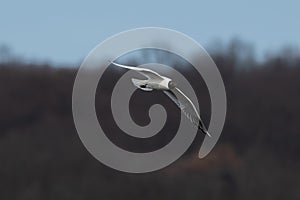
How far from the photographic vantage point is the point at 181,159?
26891mm

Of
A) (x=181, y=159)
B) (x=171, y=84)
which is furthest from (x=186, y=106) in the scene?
(x=181, y=159)

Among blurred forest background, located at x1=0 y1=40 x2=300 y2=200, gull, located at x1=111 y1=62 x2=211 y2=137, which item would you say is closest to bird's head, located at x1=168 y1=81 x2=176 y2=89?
gull, located at x1=111 y1=62 x2=211 y2=137

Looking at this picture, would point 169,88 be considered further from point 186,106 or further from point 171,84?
point 186,106

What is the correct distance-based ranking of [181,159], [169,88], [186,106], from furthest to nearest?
[181,159] < [186,106] < [169,88]

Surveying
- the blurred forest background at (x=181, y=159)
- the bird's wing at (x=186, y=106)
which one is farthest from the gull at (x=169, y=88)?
the blurred forest background at (x=181, y=159)

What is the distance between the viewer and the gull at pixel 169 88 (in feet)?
22.4

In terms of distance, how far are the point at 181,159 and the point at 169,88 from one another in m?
20.1

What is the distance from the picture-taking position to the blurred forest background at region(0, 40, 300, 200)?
2691 centimetres

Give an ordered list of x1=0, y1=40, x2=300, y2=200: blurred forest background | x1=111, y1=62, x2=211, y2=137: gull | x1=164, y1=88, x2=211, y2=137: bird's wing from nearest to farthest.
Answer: x1=111, y1=62, x2=211, y2=137: gull, x1=164, y1=88, x2=211, y2=137: bird's wing, x1=0, y1=40, x2=300, y2=200: blurred forest background

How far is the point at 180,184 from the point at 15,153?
4.02 meters

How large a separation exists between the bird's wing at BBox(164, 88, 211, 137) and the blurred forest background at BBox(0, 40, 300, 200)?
62.3 ft

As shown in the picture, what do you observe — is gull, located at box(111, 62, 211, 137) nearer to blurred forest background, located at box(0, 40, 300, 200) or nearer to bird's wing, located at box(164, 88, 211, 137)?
bird's wing, located at box(164, 88, 211, 137)

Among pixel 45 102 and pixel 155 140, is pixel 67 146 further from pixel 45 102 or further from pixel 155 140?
pixel 45 102

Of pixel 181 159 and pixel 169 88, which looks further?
pixel 181 159
